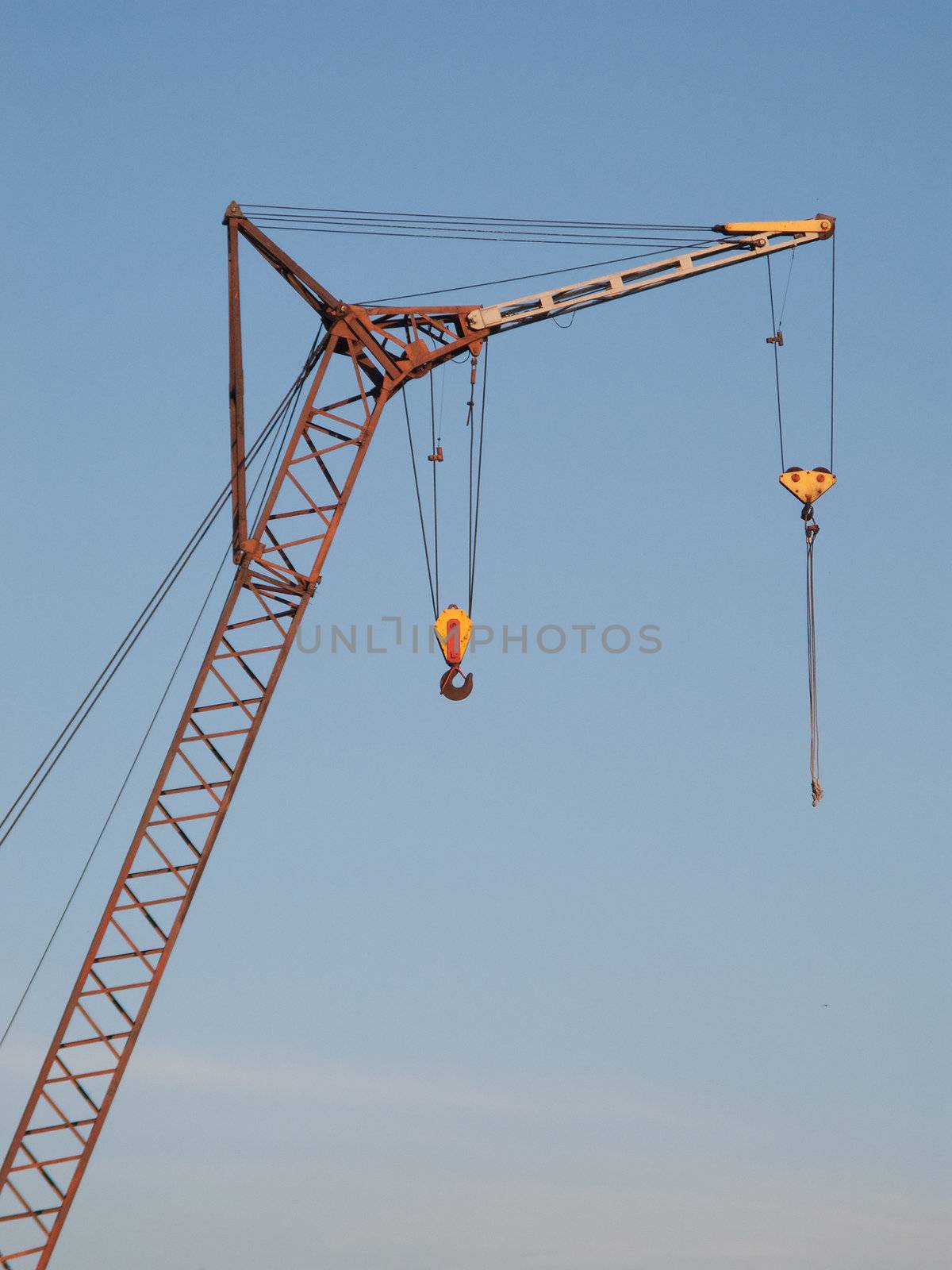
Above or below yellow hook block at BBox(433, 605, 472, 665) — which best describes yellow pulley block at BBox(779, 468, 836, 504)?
above

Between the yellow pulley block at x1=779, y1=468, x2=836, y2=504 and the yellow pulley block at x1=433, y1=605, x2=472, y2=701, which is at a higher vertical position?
the yellow pulley block at x1=779, y1=468, x2=836, y2=504

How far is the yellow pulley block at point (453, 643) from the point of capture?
173 ft

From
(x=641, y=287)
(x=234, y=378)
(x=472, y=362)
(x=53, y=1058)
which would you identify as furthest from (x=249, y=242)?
(x=53, y=1058)

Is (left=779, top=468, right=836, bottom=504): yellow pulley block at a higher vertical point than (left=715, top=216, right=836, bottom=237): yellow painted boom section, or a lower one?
lower

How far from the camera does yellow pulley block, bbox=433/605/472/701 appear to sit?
5281 centimetres

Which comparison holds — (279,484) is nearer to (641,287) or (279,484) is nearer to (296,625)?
(296,625)

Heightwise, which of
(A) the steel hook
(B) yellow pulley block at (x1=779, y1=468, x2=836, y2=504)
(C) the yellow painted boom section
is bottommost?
(A) the steel hook

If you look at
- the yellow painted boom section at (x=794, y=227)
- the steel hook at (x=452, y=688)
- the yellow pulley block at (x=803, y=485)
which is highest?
the yellow painted boom section at (x=794, y=227)

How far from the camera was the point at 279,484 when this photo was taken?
5350cm

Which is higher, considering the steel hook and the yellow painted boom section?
the yellow painted boom section

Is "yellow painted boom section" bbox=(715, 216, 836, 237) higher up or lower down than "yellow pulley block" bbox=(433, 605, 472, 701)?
higher up

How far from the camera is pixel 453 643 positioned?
52.8 meters

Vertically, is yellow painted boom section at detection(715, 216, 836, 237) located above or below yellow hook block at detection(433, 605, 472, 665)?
above

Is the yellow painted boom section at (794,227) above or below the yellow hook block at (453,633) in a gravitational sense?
above
